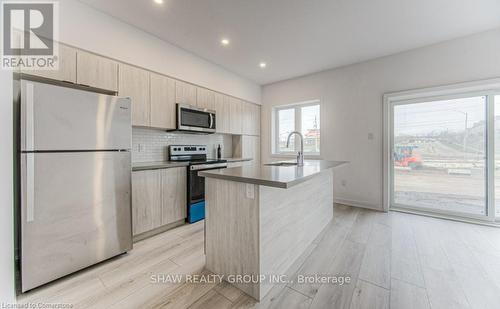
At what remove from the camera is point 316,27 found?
254cm

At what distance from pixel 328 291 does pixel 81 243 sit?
217 centimetres

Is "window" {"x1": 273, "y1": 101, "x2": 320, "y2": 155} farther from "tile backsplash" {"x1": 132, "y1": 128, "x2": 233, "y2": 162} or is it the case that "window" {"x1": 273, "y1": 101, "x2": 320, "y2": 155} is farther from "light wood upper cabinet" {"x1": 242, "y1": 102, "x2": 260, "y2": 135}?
"tile backsplash" {"x1": 132, "y1": 128, "x2": 233, "y2": 162}

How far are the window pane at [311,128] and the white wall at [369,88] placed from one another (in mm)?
283

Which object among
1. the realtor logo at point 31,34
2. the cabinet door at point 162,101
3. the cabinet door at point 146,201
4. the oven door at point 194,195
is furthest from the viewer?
the oven door at point 194,195

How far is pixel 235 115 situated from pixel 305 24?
215 centimetres

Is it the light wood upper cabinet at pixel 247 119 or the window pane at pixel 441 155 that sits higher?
the light wood upper cabinet at pixel 247 119

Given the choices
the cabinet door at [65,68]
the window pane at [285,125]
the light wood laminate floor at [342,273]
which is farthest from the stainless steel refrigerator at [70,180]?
the window pane at [285,125]

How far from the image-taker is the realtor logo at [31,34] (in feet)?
5.76

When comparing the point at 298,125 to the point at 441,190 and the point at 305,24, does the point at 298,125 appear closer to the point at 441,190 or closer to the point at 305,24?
the point at 305,24

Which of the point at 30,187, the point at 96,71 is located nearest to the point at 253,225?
the point at 30,187

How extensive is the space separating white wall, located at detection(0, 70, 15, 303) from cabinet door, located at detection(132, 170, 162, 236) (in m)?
1.24

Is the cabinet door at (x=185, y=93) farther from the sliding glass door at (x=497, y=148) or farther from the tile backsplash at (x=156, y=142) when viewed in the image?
the sliding glass door at (x=497, y=148)

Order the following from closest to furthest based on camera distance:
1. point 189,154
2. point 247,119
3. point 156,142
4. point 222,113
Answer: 1. point 156,142
2. point 189,154
3. point 222,113
4. point 247,119

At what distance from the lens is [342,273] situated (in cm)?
177
